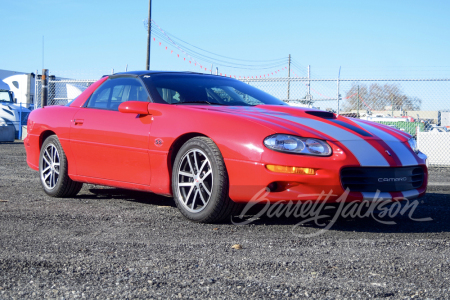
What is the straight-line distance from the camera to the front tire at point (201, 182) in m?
3.83

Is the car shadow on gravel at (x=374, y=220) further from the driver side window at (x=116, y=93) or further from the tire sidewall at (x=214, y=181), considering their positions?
the driver side window at (x=116, y=93)

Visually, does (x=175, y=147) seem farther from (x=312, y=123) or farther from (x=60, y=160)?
(x=60, y=160)

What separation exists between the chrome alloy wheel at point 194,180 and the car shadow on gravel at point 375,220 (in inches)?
13.5

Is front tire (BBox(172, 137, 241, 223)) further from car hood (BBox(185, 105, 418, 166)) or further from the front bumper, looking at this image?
car hood (BBox(185, 105, 418, 166))

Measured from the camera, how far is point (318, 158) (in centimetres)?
362

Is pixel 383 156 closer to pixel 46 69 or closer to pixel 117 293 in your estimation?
pixel 117 293

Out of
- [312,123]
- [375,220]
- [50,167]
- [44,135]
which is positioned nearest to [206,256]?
[312,123]

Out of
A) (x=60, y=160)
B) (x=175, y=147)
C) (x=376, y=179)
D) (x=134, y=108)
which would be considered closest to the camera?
(x=376, y=179)

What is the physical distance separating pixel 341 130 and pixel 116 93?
2213 millimetres

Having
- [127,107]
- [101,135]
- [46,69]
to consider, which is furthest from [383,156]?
[46,69]

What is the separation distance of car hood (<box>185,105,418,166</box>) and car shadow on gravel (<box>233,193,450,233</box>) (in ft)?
1.67

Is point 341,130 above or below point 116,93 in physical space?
below

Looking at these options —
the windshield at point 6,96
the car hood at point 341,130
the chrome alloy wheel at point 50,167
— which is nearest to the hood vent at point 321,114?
the car hood at point 341,130

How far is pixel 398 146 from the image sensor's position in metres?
4.08
